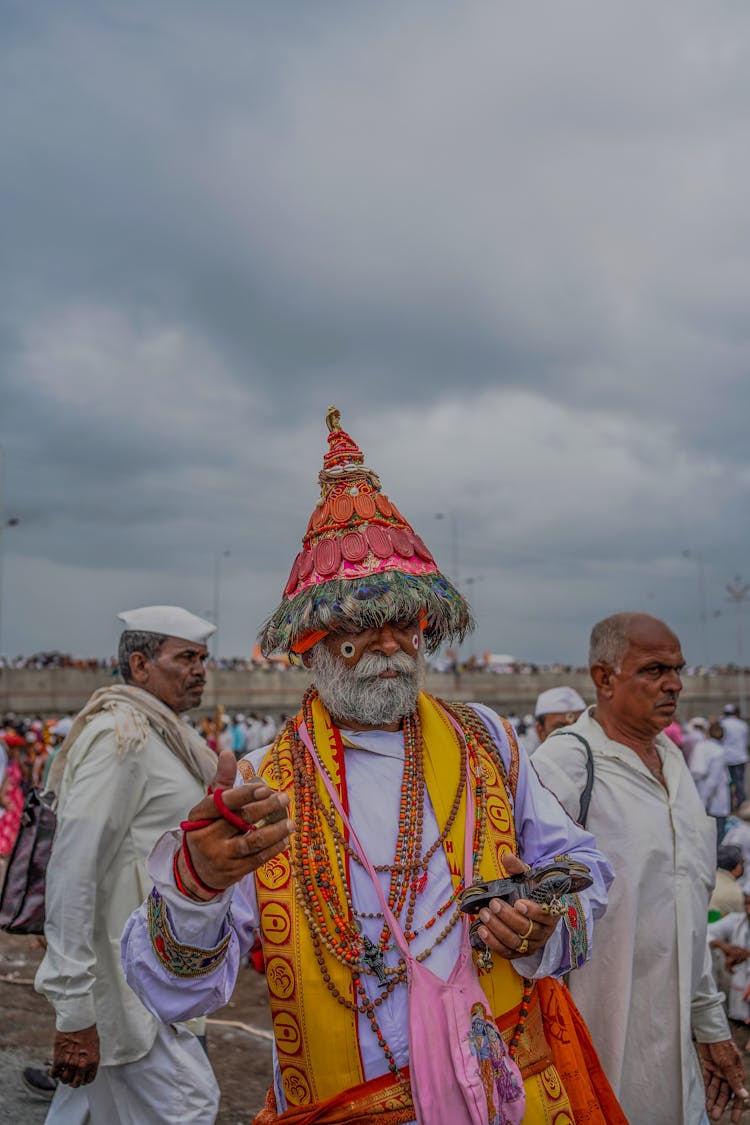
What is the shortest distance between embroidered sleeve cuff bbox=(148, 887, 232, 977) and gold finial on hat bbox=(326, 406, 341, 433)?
143 centimetres

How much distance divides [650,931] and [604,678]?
93 cm

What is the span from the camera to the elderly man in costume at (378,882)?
2.18 metres

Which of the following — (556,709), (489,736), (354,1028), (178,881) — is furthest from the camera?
(556,709)

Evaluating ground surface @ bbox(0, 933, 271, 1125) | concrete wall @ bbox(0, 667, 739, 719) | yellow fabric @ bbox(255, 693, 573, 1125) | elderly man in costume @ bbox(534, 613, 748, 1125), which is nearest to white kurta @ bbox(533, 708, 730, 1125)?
elderly man in costume @ bbox(534, 613, 748, 1125)

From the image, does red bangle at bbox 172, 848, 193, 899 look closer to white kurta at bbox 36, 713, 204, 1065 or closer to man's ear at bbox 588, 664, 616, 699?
white kurta at bbox 36, 713, 204, 1065

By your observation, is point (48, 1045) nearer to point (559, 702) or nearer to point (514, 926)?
point (559, 702)

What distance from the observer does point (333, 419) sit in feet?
9.67

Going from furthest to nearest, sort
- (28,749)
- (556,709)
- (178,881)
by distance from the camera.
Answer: (28,749) → (556,709) → (178,881)

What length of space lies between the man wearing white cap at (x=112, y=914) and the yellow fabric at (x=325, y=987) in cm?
135

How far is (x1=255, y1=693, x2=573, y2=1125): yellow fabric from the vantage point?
2.33m

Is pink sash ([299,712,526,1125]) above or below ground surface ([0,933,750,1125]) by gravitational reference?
above

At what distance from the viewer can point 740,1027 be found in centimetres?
656

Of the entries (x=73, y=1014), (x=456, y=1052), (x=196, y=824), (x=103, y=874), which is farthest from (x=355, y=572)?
(x=73, y=1014)

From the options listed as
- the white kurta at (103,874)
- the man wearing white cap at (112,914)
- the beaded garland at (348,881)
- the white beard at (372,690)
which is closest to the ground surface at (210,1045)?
the man wearing white cap at (112,914)
